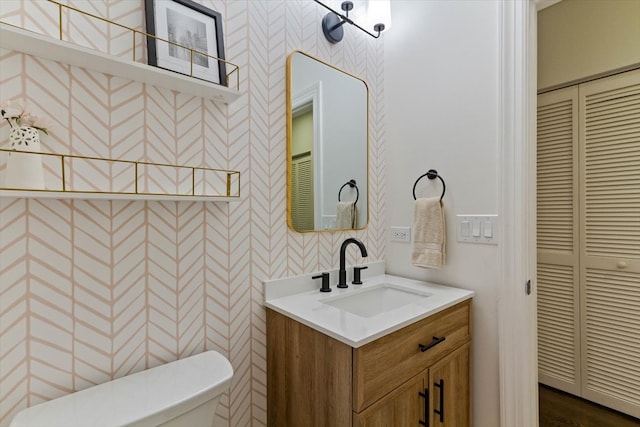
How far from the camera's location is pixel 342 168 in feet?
5.35

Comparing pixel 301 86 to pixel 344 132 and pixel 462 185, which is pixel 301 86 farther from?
pixel 462 185

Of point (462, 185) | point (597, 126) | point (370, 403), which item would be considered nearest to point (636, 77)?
point (597, 126)

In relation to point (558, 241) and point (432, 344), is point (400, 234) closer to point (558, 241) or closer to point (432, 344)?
point (432, 344)

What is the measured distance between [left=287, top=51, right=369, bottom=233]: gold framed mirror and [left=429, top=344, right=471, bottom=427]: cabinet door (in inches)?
30.2

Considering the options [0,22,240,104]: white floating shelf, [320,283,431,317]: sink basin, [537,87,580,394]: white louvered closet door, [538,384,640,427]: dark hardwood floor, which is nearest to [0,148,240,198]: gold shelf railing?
[0,22,240,104]: white floating shelf

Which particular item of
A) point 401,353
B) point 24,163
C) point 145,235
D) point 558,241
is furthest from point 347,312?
point 558,241

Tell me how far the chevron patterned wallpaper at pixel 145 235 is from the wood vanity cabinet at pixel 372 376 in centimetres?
14

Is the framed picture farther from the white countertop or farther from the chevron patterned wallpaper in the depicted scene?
the white countertop

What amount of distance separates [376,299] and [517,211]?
762 mm

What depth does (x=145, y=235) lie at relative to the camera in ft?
3.41

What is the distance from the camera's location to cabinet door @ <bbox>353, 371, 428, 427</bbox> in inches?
37.2

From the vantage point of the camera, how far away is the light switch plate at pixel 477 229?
4.71ft

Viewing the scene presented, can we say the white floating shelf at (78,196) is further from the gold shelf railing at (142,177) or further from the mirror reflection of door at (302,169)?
the mirror reflection of door at (302,169)

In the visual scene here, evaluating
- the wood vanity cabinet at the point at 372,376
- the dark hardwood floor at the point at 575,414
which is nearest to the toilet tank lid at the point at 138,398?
the wood vanity cabinet at the point at 372,376
